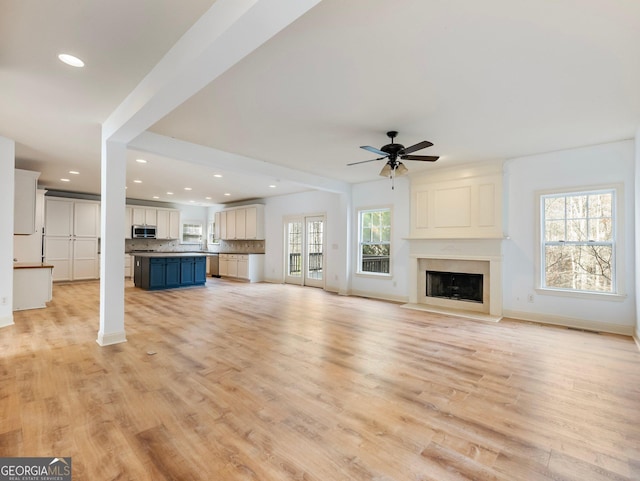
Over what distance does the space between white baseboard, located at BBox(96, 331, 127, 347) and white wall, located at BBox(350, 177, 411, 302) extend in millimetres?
4907

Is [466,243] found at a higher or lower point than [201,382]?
higher

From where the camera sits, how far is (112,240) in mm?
3641

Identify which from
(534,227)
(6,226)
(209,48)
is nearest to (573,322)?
(534,227)

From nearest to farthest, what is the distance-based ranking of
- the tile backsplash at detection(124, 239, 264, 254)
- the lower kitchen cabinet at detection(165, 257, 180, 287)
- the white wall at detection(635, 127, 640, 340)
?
1. the white wall at detection(635, 127, 640, 340)
2. the lower kitchen cabinet at detection(165, 257, 180, 287)
3. the tile backsplash at detection(124, 239, 264, 254)

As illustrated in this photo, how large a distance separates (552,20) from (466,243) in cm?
412

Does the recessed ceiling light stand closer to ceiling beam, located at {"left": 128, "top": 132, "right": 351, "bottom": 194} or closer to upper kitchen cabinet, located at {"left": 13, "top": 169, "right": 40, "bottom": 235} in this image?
ceiling beam, located at {"left": 128, "top": 132, "right": 351, "bottom": 194}

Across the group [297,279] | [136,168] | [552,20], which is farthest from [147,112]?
[297,279]

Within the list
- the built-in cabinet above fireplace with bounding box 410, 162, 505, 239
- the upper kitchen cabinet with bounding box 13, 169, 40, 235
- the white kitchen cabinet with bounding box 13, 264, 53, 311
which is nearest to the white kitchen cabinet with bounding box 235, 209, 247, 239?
the white kitchen cabinet with bounding box 13, 264, 53, 311

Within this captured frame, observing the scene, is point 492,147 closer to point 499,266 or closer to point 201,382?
point 499,266

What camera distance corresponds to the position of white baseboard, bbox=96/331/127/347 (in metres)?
3.64

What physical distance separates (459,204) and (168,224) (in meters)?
9.37

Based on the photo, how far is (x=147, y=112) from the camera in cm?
284

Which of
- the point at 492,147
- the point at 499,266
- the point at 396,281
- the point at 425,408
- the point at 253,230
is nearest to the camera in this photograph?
the point at 425,408

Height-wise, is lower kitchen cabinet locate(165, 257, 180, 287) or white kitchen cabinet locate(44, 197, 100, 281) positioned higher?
white kitchen cabinet locate(44, 197, 100, 281)
